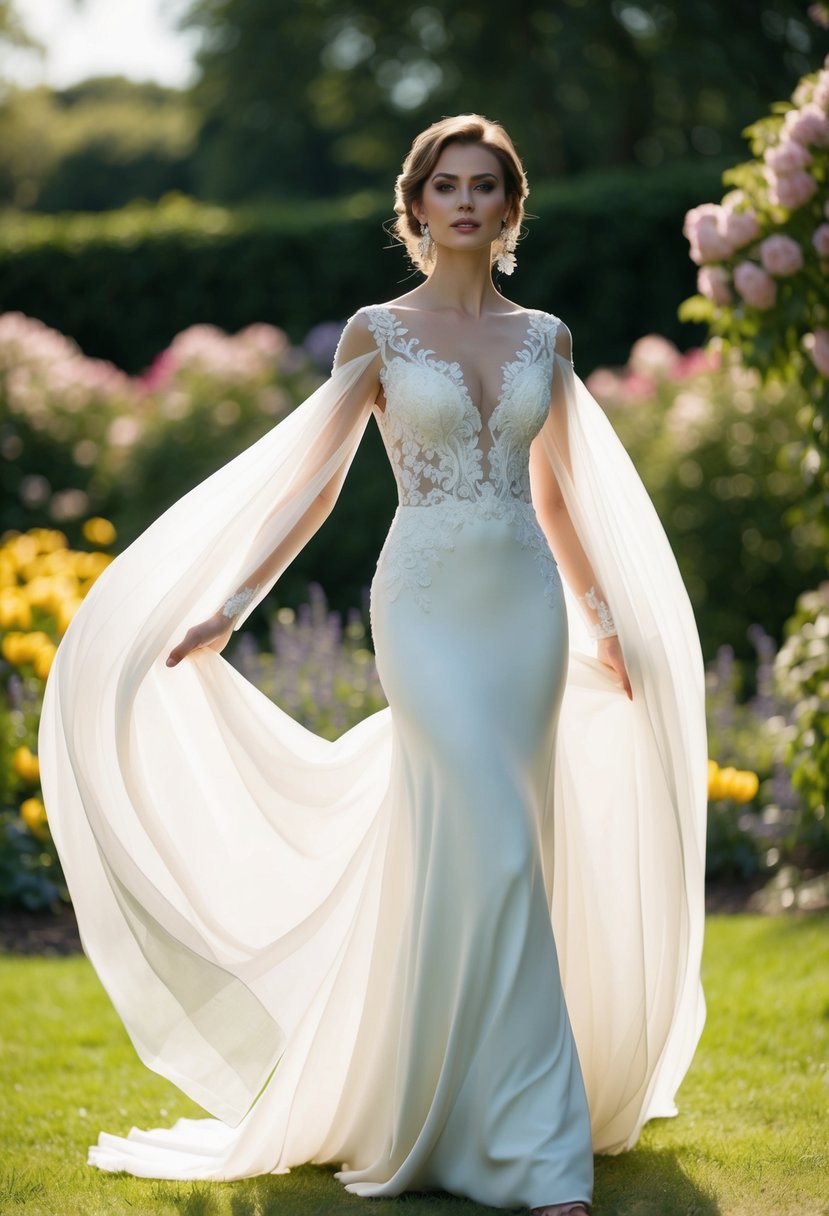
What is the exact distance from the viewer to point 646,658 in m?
4.05

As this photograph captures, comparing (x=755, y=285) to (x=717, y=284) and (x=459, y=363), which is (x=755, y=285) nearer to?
(x=717, y=284)

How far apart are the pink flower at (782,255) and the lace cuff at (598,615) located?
6.07 feet

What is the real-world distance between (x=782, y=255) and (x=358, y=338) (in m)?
2.06

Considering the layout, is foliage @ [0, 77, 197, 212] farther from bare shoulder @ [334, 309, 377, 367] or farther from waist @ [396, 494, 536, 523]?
waist @ [396, 494, 536, 523]

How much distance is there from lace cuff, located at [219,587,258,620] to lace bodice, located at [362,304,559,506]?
469 mm

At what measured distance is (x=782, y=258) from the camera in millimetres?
5379

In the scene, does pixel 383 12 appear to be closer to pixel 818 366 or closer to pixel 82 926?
pixel 818 366

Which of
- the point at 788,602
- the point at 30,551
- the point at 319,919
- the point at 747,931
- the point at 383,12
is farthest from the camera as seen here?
the point at 383,12

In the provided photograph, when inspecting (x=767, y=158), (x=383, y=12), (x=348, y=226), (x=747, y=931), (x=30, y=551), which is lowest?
(x=747, y=931)

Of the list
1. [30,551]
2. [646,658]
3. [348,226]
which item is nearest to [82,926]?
[646,658]

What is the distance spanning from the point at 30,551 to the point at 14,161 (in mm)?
35691

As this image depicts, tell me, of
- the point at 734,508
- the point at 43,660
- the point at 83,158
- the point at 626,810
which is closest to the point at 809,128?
the point at 626,810

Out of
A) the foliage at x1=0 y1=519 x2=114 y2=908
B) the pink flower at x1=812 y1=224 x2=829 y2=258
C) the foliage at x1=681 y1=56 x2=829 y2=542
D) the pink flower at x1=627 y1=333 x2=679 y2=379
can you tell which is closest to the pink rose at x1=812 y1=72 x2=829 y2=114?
the foliage at x1=681 y1=56 x2=829 y2=542

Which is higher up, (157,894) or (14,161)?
(14,161)
